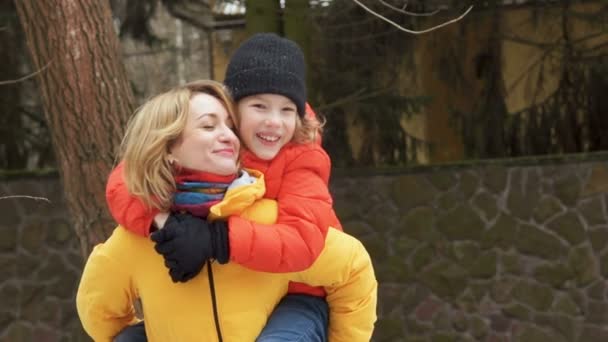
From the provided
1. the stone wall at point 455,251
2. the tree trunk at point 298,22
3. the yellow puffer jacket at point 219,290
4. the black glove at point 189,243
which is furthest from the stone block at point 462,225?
the black glove at point 189,243

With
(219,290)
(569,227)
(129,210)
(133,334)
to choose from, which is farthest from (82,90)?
(569,227)

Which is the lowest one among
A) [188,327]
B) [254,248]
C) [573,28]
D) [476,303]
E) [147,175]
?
[476,303]

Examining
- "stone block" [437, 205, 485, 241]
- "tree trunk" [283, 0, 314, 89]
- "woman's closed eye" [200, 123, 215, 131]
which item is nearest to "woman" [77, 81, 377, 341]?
"woman's closed eye" [200, 123, 215, 131]

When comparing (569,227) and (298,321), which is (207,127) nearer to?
(298,321)

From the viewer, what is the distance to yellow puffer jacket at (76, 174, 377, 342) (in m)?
2.98

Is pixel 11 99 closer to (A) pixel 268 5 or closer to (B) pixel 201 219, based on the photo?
(A) pixel 268 5

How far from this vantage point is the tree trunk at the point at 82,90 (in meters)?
5.08

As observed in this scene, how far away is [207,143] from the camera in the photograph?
2.98m

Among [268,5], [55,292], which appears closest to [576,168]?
[268,5]

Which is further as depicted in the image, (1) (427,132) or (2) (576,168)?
(1) (427,132)

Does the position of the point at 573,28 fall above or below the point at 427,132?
above

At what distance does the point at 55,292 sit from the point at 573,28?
542cm

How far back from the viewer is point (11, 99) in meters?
9.70

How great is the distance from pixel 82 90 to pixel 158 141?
2.25 metres
